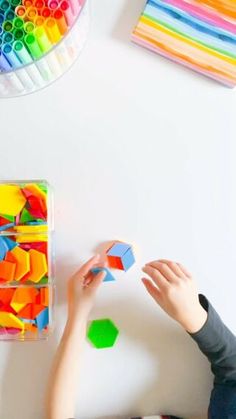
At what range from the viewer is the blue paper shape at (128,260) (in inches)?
29.6

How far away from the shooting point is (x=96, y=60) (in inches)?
30.7

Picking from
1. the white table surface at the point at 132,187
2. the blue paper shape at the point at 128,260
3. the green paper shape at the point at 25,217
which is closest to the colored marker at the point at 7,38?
the white table surface at the point at 132,187

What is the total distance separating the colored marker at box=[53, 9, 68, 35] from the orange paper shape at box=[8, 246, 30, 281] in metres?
0.31

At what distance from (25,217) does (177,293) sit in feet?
0.80

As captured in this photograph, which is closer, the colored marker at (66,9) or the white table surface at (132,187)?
the colored marker at (66,9)

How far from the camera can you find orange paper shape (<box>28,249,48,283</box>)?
738mm

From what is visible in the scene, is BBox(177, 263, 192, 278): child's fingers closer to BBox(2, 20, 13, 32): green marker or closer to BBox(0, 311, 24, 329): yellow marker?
BBox(0, 311, 24, 329): yellow marker

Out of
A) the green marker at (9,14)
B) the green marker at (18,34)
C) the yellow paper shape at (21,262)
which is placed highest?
the green marker at (9,14)

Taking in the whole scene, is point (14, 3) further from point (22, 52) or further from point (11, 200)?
point (11, 200)

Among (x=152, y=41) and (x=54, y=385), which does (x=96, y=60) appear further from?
(x=54, y=385)

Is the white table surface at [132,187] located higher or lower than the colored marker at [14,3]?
lower

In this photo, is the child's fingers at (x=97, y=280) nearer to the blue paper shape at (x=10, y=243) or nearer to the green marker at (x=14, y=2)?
the blue paper shape at (x=10, y=243)

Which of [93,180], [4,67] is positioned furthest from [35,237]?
[4,67]

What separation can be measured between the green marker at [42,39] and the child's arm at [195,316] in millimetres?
335
